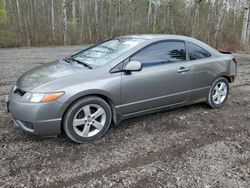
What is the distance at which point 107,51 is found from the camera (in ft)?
11.6

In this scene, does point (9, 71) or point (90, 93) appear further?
point (9, 71)

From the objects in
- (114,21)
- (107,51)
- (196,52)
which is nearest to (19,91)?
(107,51)

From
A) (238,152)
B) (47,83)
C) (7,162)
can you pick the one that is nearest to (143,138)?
(238,152)

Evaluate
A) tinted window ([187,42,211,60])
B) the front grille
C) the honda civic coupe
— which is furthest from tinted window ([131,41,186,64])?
the front grille

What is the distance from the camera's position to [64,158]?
2680 mm

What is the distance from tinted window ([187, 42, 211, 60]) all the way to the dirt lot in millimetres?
1083

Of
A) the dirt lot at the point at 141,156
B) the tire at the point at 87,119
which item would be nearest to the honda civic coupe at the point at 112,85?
the tire at the point at 87,119

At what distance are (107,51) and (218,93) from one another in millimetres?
2368

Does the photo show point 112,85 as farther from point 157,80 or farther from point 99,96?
point 157,80

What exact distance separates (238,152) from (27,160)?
8.77 ft

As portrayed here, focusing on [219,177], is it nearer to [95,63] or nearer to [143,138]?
[143,138]

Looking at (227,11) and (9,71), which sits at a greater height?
(227,11)

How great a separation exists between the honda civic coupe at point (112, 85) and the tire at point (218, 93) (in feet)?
0.11

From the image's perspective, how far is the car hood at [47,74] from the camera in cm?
286
